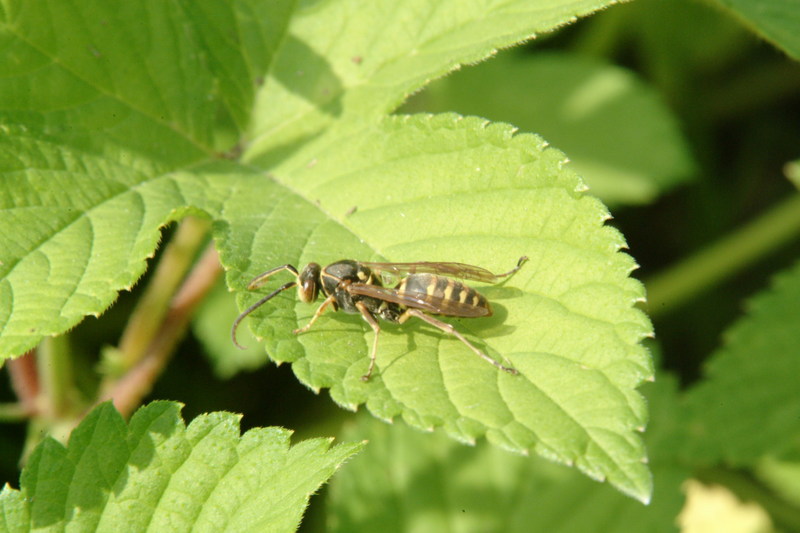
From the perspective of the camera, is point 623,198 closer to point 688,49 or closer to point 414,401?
point 688,49

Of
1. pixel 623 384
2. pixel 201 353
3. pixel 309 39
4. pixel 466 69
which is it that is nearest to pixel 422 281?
pixel 623 384

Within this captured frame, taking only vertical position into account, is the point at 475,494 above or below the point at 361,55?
below

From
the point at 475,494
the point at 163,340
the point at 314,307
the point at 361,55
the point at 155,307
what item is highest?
the point at 361,55

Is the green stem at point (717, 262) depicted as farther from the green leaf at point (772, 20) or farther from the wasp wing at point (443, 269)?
the wasp wing at point (443, 269)

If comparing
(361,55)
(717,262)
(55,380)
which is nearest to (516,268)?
(361,55)

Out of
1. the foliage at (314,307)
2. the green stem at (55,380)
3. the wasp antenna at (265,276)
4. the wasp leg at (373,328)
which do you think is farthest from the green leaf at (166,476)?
the green stem at (55,380)

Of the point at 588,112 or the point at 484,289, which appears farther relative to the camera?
the point at 588,112

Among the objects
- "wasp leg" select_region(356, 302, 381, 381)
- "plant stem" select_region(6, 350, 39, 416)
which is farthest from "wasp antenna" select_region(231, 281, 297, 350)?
"plant stem" select_region(6, 350, 39, 416)

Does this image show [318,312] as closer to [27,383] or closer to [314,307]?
[314,307]
